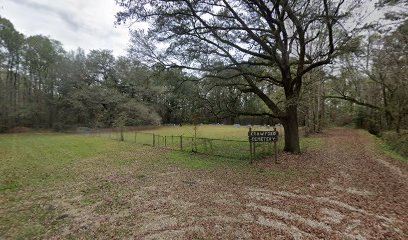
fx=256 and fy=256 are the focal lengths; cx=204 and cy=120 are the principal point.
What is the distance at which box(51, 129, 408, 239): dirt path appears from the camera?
198 inches

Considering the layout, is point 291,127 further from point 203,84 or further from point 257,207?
point 257,207

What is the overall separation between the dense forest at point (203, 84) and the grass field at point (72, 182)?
3.56 meters

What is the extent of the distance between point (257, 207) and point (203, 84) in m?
8.92

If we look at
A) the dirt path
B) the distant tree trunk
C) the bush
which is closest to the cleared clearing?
the dirt path

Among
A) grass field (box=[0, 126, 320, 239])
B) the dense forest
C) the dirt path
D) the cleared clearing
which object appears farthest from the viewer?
the dense forest

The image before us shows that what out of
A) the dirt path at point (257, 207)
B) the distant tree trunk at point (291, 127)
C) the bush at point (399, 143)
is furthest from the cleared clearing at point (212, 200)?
the bush at point (399, 143)

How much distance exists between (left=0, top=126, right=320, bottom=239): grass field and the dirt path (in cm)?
17

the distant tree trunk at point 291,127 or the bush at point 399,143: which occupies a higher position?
the distant tree trunk at point 291,127

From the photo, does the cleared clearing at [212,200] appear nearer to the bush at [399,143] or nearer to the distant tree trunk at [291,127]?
the distant tree trunk at [291,127]

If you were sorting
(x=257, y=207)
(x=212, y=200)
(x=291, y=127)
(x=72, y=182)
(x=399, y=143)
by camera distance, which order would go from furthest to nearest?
1. (x=399, y=143)
2. (x=291, y=127)
3. (x=72, y=182)
4. (x=212, y=200)
5. (x=257, y=207)

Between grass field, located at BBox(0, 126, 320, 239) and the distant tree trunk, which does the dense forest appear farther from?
grass field, located at BBox(0, 126, 320, 239)

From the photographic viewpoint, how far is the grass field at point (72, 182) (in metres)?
6.06

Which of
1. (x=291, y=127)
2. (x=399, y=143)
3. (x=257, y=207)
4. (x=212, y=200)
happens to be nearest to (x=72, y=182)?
(x=212, y=200)

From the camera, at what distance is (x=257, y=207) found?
20.6 feet
